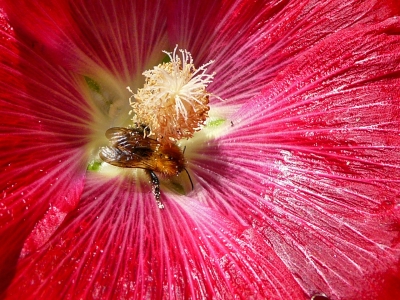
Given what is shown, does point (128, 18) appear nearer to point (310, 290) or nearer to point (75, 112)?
point (75, 112)

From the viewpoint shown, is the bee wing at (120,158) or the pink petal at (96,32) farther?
the bee wing at (120,158)

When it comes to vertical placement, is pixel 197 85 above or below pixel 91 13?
below

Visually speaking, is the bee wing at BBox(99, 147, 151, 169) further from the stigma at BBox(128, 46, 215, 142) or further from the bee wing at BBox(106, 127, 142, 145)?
the stigma at BBox(128, 46, 215, 142)

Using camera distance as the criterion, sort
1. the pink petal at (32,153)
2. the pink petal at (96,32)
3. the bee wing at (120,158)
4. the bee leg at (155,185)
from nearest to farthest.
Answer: the pink petal at (32,153) → the pink petal at (96,32) → the bee wing at (120,158) → the bee leg at (155,185)

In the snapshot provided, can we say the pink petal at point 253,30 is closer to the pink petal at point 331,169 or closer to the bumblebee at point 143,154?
the pink petal at point 331,169

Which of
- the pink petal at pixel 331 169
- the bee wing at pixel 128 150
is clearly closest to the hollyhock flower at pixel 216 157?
the pink petal at pixel 331 169

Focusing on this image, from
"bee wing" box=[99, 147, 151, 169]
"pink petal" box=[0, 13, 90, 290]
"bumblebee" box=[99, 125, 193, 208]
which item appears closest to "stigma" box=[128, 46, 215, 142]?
"bumblebee" box=[99, 125, 193, 208]

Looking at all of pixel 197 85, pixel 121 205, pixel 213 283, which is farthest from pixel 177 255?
pixel 197 85

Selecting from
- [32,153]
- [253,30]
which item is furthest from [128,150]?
[253,30]

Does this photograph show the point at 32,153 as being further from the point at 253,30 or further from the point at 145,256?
the point at 253,30
